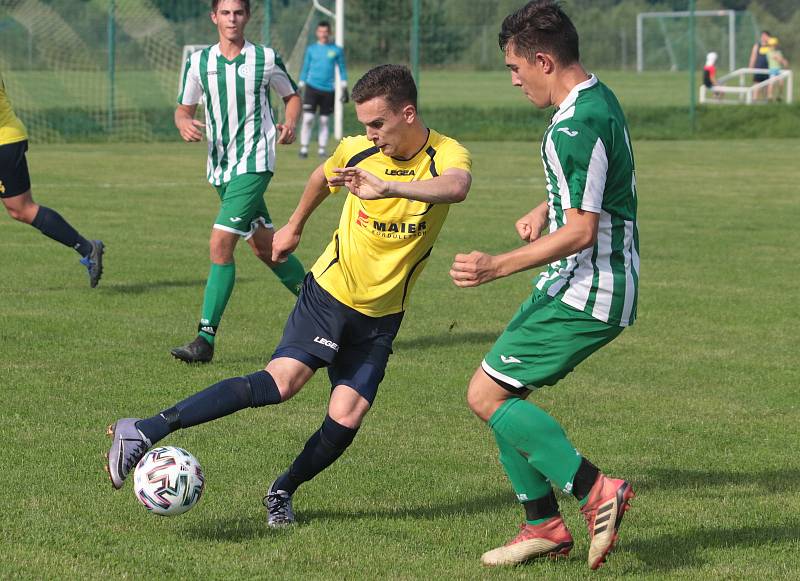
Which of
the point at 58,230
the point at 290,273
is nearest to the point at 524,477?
the point at 290,273

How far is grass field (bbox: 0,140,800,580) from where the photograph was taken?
501cm

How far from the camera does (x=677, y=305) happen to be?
10867 mm

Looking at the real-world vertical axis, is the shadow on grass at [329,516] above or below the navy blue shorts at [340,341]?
below

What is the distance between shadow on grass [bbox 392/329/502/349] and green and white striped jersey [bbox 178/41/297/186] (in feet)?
4.98

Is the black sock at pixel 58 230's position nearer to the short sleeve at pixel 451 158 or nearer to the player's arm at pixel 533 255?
the short sleeve at pixel 451 158

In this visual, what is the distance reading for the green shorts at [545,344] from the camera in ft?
16.0

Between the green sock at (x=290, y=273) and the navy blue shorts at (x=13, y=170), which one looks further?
the navy blue shorts at (x=13, y=170)

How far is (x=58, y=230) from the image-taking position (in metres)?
10.9

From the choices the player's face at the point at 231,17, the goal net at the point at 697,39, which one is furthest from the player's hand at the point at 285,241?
the goal net at the point at 697,39

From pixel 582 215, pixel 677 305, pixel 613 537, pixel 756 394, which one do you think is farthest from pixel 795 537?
pixel 677 305

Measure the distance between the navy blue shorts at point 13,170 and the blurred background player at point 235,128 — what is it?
2006 millimetres

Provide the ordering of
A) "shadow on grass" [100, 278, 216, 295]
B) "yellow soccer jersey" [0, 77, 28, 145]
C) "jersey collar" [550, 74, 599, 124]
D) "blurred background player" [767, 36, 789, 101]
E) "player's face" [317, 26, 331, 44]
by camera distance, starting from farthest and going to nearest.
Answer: "blurred background player" [767, 36, 789, 101] < "player's face" [317, 26, 331, 44] < "shadow on grass" [100, 278, 216, 295] < "yellow soccer jersey" [0, 77, 28, 145] < "jersey collar" [550, 74, 599, 124]

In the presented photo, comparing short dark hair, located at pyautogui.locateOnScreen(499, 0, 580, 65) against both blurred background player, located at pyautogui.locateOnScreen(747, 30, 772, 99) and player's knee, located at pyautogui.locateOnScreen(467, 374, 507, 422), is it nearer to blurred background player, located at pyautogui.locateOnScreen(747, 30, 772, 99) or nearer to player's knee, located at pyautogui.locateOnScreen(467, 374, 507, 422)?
player's knee, located at pyautogui.locateOnScreen(467, 374, 507, 422)

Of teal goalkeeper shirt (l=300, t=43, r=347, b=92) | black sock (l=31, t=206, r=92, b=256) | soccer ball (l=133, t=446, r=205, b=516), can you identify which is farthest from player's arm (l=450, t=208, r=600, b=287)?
teal goalkeeper shirt (l=300, t=43, r=347, b=92)
